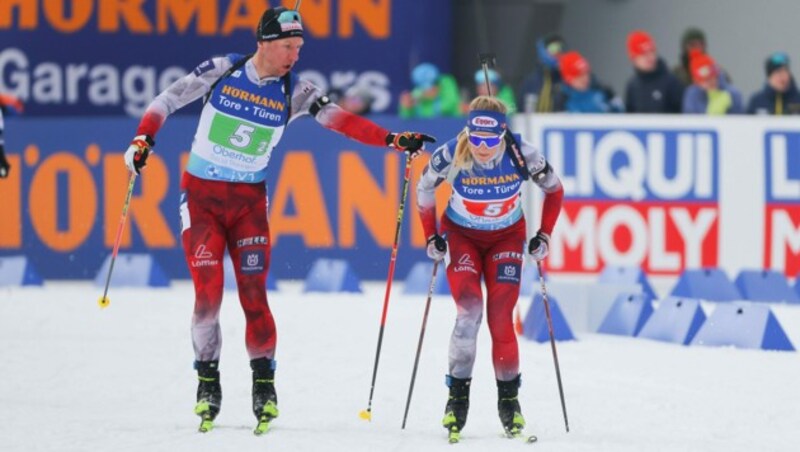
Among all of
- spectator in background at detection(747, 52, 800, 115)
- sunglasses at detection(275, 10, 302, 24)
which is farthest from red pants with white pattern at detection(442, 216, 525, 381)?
spectator in background at detection(747, 52, 800, 115)

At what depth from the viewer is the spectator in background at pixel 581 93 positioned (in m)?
18.1

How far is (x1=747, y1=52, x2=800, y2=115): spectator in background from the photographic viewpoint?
17859mm

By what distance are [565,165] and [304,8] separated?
378cm

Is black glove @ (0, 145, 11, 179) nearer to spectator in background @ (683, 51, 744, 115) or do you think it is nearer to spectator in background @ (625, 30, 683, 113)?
spectator in background @ (625, 30, 683, 113)

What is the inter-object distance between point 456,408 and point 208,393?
1.25 meters

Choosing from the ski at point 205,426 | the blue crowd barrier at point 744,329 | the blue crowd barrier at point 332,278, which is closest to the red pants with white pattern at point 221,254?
the ski at point 205,426

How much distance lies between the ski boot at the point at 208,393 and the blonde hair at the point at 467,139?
1588mm

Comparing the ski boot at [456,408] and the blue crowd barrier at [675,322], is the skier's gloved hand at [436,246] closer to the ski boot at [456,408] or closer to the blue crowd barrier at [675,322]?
the ski boot at [456,408]

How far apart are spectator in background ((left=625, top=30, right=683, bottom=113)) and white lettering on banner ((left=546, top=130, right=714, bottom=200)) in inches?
27.9

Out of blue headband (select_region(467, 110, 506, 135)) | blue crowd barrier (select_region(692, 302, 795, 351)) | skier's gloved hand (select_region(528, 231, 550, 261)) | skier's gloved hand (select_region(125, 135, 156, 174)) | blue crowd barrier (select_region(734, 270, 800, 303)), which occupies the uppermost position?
blue headband (select_region(467, 110, 506, 135))

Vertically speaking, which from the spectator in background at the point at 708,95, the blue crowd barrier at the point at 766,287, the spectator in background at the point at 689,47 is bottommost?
the blue crowd barrier at the point at 766,287

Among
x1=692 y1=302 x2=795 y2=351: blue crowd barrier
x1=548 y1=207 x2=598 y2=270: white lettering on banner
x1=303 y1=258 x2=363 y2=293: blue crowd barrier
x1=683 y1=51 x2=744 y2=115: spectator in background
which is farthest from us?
x1=683 y1=51 x2=744 y2=115: spectator in background

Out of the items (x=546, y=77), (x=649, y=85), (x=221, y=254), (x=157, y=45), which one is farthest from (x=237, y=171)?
(x=157, y=45)

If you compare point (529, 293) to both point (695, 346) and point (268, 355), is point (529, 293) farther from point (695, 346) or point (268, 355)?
point (268, 355)
